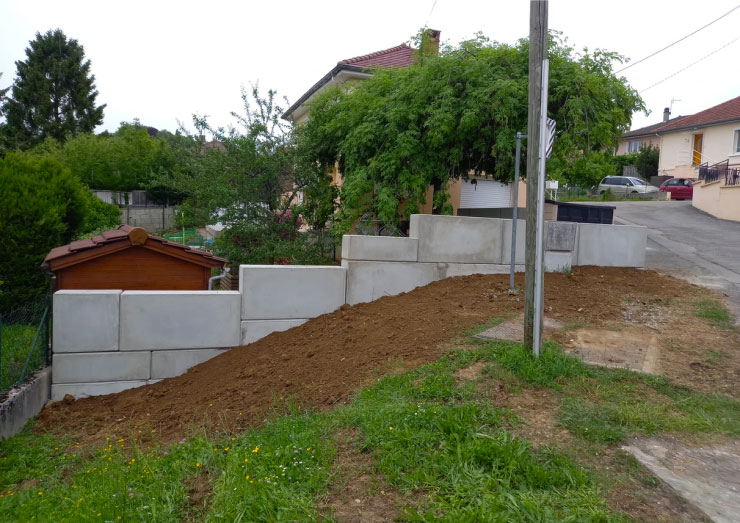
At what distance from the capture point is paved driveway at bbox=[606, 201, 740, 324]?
908 cm

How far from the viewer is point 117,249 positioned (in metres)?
7.15

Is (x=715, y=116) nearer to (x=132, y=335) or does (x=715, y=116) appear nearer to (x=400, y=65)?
(x=400, y=65)

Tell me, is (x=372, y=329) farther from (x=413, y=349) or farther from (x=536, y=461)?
(x=536, y=461)

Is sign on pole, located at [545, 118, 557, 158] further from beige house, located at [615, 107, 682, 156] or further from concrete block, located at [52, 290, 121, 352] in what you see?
beige house, located at [615, 107, 682, 156]

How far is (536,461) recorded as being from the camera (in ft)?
10.7

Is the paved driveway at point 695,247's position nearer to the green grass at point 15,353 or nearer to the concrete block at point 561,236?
the concrete block at point 561,236

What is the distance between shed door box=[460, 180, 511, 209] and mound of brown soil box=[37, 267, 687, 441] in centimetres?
846

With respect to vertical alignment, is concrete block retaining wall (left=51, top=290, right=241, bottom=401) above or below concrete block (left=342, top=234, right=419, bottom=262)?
below

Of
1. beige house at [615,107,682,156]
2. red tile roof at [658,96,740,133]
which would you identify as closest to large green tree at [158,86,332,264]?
red tile roof at [658,96,740,133]

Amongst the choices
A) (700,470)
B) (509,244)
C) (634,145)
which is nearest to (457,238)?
(509,244)

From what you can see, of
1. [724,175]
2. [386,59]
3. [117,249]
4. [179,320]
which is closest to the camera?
[179,320]

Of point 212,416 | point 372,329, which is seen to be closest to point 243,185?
point 372,329

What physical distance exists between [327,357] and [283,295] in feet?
5.60

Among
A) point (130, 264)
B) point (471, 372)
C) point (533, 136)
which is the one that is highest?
point (533, 136)
